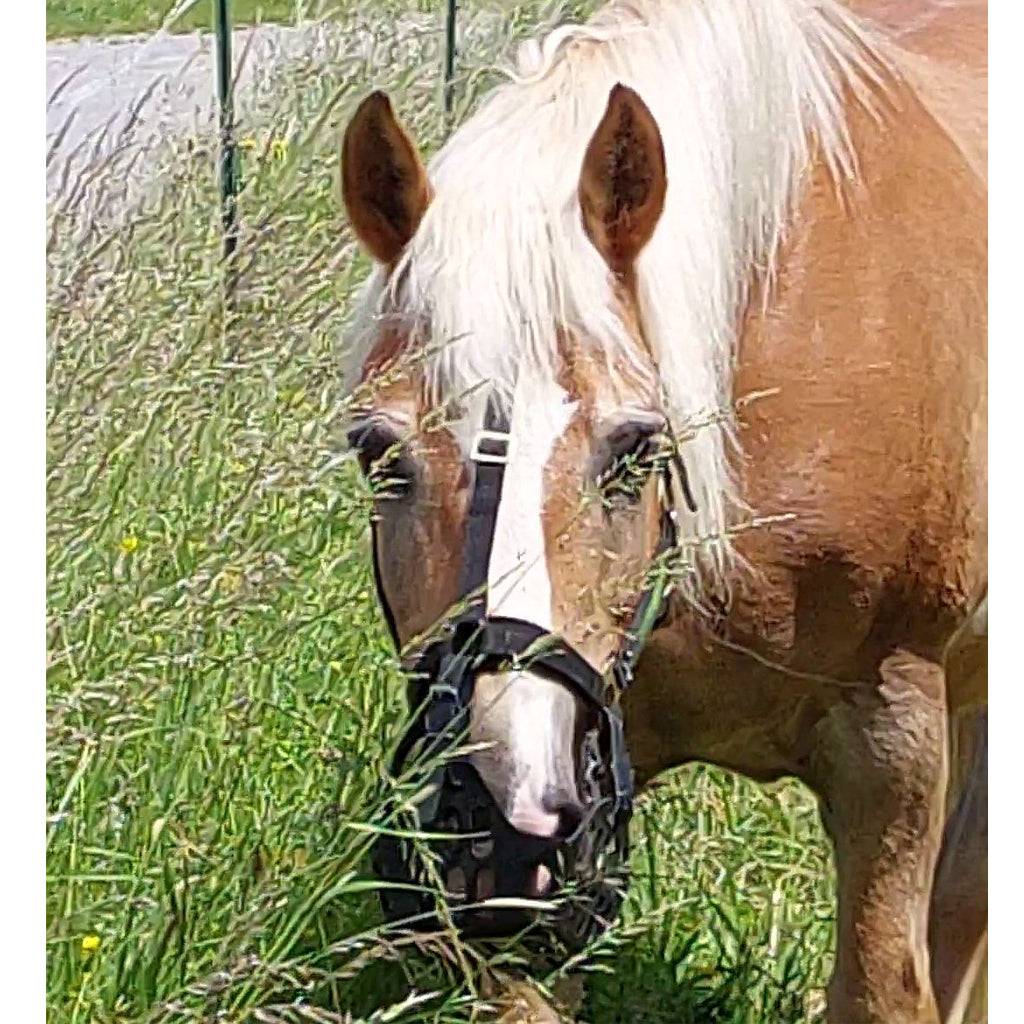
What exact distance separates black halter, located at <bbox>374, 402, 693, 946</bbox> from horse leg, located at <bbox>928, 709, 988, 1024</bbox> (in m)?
0.36

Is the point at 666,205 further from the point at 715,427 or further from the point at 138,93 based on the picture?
the point at 138,93

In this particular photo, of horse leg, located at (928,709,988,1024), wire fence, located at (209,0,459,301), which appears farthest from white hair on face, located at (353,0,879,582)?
horse leg, located at (928,709,988,1024)

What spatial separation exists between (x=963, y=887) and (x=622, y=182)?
2.16ft

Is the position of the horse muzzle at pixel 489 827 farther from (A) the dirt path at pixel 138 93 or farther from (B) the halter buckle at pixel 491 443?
(A) the dirt path at pixel 138 93

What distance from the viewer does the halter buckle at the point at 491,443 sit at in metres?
1.30

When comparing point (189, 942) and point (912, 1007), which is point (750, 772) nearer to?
point (912, 1007)

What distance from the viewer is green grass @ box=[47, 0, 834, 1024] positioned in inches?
56.2

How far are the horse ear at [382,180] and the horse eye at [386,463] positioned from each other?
0.37 ft

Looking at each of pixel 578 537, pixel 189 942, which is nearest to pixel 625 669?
pixel 578 537

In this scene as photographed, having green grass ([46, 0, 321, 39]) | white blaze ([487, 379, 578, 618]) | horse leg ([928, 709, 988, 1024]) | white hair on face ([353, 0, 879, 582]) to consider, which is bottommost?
horse leg ([928, 709, 988, 1024])

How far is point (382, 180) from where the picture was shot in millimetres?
1367

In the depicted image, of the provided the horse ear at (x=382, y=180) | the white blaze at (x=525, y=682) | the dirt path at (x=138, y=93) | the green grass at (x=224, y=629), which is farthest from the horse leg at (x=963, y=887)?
the dirt path at (x=138, y=93)

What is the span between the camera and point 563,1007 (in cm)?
150

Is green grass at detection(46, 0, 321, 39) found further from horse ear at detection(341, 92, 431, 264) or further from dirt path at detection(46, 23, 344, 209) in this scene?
horse ear at detection(341, 92, 431, 264)
